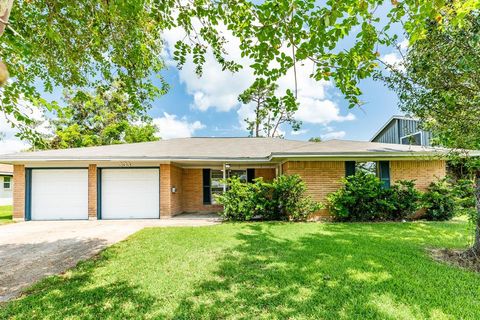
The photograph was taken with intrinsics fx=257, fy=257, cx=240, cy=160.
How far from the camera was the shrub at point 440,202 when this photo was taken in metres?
9.97

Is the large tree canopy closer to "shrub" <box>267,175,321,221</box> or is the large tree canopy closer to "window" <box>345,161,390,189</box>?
"shrub" <box>267,175,321,221</box>

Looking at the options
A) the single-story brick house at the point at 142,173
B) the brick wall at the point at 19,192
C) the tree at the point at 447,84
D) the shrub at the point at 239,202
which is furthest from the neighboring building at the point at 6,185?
the tree at the point at 447,84

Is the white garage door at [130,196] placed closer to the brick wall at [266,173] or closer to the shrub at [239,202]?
the shrub at [239,202]

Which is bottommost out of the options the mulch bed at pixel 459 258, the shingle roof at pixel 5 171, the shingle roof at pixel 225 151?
the mulch bed at pixel 459 258

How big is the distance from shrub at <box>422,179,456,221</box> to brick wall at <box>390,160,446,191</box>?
0.48m

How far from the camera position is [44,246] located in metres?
6.82

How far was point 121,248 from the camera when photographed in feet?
21.1

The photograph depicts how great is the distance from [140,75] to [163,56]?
127cm

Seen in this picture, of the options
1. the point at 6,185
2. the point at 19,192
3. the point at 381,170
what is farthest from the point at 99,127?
the point at 381,170

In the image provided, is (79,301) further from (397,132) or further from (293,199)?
(397,132)

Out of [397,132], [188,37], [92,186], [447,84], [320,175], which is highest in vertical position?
[397,132]

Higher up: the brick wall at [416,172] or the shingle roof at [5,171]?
the shingle roof at [5,171]

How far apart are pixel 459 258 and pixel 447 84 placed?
3.46m

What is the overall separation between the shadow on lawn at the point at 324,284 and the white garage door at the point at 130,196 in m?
6.73
